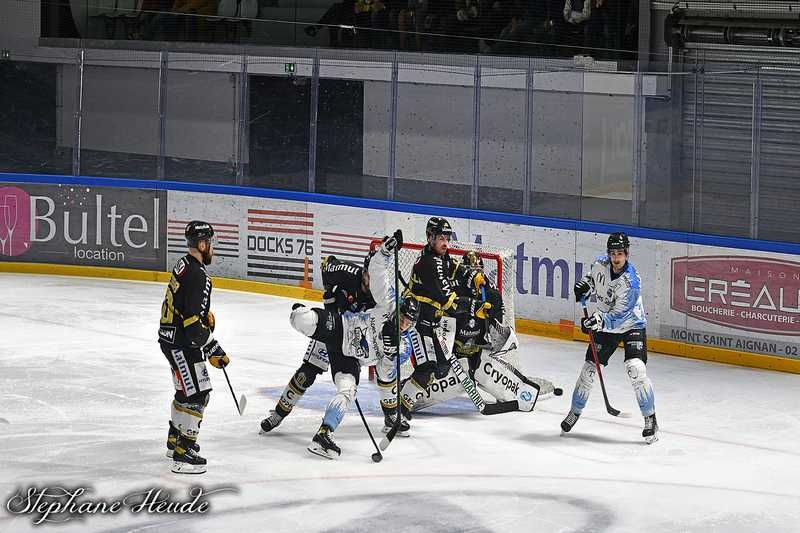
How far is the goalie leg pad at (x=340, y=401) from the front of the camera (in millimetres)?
9781

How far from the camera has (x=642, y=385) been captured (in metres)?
10.4

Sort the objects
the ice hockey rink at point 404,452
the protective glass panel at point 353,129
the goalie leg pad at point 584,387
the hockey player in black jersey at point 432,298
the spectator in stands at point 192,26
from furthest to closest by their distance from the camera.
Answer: the spectator in stands at point 192,26
the protective glass panel at point 353,129
the goalie leg pad at point 584,387
the hockey player in black jersey at point 432,298
the ice hockey rink at point 404,452

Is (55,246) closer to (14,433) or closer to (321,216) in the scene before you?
(321,216)

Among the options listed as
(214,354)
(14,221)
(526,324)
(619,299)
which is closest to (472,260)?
(619,299)

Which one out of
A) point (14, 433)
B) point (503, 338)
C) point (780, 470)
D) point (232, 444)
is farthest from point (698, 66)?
point (14, 433)

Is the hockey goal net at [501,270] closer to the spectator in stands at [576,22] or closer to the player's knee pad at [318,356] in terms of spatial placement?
the player's knee pad at [318,356]

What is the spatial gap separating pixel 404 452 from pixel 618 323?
185cm

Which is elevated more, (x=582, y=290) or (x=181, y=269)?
(x=181, y=269)

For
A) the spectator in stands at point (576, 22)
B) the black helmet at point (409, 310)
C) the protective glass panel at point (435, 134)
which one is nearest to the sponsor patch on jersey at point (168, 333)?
the black helmet at point (409, 310)

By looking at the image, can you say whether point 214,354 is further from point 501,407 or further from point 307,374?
point 501,407

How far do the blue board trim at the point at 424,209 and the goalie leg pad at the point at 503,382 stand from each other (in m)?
2.98

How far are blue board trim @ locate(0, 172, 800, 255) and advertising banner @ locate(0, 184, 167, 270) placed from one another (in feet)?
0.31

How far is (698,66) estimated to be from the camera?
44.5ft

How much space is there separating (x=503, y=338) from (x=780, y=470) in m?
2.63
